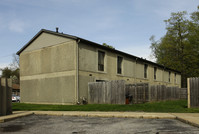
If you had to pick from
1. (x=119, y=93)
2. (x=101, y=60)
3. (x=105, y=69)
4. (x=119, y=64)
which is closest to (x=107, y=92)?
(x=119, y=93)

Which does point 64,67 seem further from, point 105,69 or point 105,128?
point 105,128

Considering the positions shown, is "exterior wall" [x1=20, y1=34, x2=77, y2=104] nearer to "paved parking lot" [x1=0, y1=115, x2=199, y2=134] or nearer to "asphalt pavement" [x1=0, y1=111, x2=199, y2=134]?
"asphalt pavement" [x1=0, y1=111, x2=199, y2=134]

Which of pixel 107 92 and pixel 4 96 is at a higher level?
pixel 4 96

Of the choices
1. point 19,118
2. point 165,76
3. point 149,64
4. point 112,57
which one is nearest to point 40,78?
point 112,57

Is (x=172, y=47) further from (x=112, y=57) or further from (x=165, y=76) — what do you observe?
(x=112, y=57)

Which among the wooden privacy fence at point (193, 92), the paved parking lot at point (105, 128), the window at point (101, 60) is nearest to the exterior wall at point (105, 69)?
the window at point (101, 60)

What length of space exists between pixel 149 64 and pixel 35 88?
1711 centimetres

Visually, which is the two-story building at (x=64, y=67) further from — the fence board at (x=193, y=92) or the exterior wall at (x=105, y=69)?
the fence board at (x=193, y=92)

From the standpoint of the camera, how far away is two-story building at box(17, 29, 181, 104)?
1866cm

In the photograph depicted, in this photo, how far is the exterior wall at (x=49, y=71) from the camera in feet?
61.6

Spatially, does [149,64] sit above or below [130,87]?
above

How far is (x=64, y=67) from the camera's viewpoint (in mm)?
19344

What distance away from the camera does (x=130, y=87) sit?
1888cm

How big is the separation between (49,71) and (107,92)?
21.6ft
